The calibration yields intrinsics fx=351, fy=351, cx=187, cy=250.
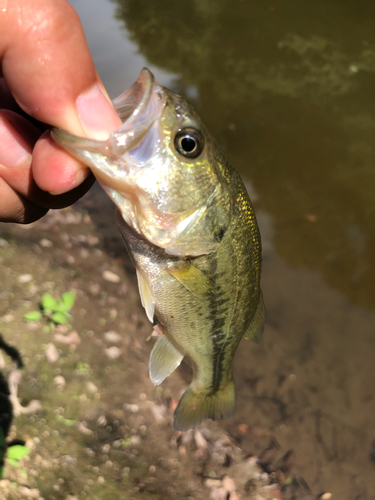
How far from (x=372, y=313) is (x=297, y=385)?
1776 millimetres

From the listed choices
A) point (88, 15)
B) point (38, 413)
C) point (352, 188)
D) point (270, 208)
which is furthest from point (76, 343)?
point (88, 15)

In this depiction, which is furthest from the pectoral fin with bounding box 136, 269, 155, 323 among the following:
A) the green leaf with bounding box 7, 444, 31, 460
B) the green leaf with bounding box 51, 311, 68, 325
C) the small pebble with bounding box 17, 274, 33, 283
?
the small pebble with bounding box 17, 274, 33, 283

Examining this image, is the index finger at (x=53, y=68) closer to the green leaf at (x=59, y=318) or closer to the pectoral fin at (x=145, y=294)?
the pectoral fin at (x=145, y=294)

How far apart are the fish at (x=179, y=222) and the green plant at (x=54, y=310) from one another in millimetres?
1936

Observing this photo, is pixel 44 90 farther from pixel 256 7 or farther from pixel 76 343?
pixel 256 7

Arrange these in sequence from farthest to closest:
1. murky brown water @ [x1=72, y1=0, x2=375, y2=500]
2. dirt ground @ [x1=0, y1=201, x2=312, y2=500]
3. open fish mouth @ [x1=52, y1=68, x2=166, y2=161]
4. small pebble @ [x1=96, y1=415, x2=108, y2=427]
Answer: murky brown water @ [x1=72, y1=0, x2=375, y2=500], small pebble @ [x1=96, y1=415, x2=108, y2=427], dirt ground @ [x1=0, y1=201, x2=312, y2=500], open fish mouth @ [x1=52, y1=68, x2=166, y2=161]

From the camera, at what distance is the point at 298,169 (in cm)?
712

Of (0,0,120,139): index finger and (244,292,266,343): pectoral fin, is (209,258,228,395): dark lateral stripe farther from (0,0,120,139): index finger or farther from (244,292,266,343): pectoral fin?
(0,0,120,139): index finger

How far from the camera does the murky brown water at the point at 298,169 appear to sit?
14.1 feet

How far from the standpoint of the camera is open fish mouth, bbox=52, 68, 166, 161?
142 cm

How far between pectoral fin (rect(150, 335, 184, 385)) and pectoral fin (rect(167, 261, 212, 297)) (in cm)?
53

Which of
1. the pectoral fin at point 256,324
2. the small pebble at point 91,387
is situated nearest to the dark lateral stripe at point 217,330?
the pectoral fin at point 256,324

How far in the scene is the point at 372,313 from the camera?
5320 millimetres

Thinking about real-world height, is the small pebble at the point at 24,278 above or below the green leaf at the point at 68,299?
above
